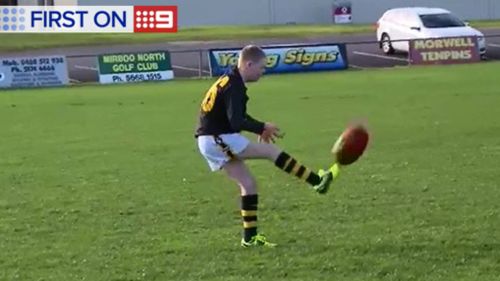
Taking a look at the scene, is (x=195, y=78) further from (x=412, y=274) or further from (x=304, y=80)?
(x=412, y=274)

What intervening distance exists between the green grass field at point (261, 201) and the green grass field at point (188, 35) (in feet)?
96.8

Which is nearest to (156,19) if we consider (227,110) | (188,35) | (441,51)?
(188,35)

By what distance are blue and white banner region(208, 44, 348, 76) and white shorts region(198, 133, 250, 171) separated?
24.3m

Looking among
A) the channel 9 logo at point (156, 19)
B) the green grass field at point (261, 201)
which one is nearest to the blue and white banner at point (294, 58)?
the green grass field at point (261, 201)

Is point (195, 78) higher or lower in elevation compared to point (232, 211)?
lower

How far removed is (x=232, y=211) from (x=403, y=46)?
27809mm

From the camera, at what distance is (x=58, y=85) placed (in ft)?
108

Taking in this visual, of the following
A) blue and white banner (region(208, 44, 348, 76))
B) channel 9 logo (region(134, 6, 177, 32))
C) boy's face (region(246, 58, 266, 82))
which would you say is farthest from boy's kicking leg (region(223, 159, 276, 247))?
channel 9 logo (region(134, 6, 177, 32))

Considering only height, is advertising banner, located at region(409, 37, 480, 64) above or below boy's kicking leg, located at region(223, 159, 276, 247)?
below

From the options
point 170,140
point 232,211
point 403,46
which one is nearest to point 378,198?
point 232,211

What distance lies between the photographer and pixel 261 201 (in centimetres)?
A: 1173

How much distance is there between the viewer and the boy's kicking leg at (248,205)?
30.6ft

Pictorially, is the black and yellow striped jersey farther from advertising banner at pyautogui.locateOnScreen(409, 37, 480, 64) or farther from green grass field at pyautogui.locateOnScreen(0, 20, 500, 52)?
green grass field at pyautogui.locateOnScreen(0, 20, 500, 52)

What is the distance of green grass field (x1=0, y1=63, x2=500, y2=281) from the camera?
8.66 m
